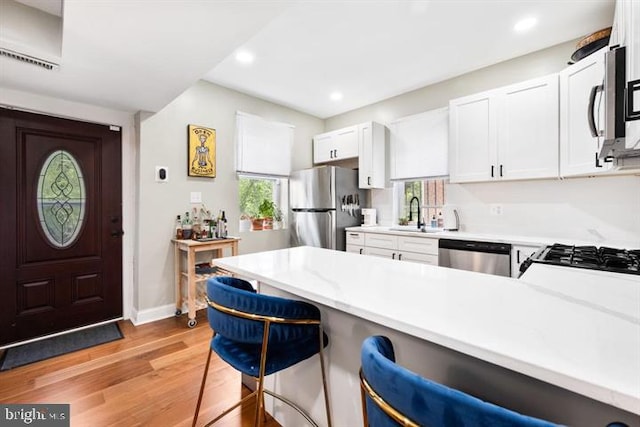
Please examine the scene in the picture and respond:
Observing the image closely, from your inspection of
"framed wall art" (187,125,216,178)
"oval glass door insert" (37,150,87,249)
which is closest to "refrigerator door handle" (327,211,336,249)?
"framed wall art" (187,125,216,178)

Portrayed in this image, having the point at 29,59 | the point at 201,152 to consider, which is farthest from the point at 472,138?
the point at 29,59

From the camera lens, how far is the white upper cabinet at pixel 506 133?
2602 millimetres

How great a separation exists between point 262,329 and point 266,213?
3052 millimetres

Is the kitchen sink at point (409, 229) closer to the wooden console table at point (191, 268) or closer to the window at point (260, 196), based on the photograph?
the window at point (260, 196)

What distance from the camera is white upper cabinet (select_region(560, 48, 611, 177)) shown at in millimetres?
2229

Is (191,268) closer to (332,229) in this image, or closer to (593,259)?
(332,229)

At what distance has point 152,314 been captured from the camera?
10.1 feet

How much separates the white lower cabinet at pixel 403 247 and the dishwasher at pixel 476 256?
0.09 metres

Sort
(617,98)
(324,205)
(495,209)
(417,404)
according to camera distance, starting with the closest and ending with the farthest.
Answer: (417,404)
(617,98)
(495,209)
(324,205)

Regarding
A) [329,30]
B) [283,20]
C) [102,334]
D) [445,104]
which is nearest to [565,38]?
[445,104]

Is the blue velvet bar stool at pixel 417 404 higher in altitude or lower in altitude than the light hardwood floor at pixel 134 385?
higher

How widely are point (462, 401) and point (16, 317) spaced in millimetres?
3587

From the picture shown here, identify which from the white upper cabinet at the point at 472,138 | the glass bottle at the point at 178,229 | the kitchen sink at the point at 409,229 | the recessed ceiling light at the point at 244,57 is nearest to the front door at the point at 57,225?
the glass bottle at the point at 178,229

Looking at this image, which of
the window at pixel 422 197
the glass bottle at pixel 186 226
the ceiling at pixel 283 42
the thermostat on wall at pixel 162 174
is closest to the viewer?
the ceiling at pixel 283 42
